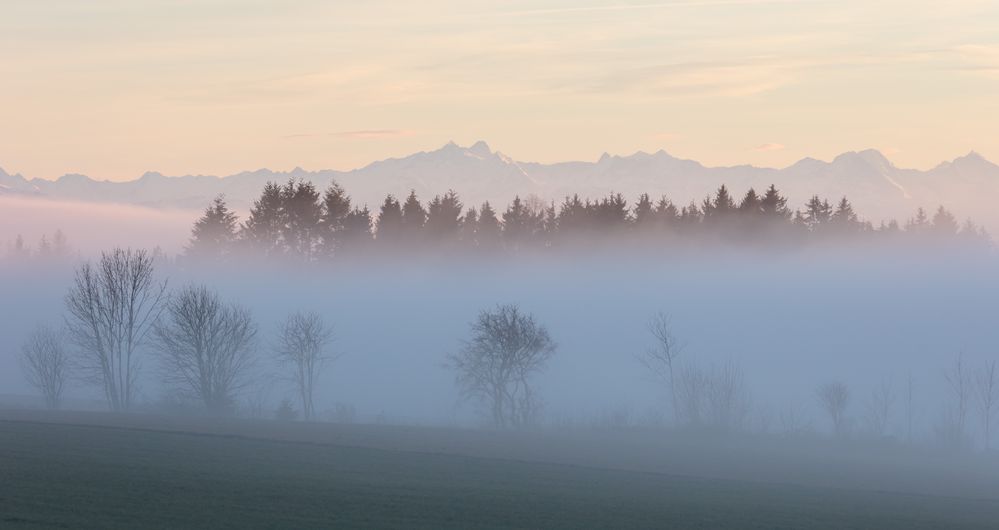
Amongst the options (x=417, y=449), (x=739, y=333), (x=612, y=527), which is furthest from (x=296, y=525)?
(x=739, y=333)

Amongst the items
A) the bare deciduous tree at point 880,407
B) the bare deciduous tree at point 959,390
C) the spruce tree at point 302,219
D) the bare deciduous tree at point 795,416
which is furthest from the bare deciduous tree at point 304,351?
the bare deciduous tree at point 959,390

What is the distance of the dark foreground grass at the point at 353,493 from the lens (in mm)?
38438

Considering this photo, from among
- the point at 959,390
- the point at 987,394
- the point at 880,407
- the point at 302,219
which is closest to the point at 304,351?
the point at 302,219

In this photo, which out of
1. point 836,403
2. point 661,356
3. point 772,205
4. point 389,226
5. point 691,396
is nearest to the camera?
point 691,396

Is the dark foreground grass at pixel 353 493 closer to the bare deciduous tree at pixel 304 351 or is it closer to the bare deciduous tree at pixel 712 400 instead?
the bare deciduous tree at pixel 712 400

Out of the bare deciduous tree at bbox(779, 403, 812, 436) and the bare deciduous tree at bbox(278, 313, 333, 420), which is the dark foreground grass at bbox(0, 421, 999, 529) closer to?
the bare deciduous tree at bbox(278, 313, 333, 420)

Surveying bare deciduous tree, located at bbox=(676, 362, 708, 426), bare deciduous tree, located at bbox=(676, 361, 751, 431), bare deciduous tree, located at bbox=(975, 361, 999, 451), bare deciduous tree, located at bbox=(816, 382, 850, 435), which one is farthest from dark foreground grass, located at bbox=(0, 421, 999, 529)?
bare deciduous tree, located at bbox=(975, 361, 999, 451)

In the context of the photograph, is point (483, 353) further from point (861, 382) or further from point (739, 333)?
point (739, 333)

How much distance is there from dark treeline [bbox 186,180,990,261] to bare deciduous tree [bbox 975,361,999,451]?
3039cm

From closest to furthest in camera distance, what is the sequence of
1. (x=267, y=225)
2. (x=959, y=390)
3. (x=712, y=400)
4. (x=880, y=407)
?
(x=712, y=400)
(x=880, y=407)
(x=959, y=390)
(x=267, y=225)

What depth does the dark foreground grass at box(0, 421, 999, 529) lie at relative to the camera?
1513 inches

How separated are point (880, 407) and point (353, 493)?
94142mm

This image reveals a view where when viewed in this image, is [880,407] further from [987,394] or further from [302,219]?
[302,219]

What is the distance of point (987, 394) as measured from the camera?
451 ft
